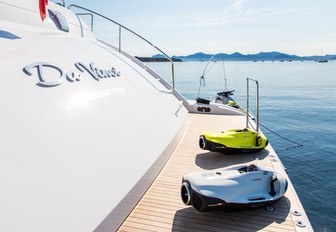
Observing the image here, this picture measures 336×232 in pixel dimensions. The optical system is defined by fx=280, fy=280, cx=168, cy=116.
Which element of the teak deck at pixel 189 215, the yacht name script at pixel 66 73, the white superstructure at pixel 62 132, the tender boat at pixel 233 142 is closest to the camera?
the white superstructure at pixel 62 132

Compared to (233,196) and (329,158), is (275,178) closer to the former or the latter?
(233,196)

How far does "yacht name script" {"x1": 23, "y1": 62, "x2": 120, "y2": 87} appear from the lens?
4.62 meters

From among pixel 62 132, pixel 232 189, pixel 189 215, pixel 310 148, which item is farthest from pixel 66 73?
pixel 310 148

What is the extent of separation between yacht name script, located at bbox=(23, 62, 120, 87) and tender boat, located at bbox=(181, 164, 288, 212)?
2866mm

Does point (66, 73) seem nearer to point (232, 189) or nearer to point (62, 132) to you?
point (62, 132)

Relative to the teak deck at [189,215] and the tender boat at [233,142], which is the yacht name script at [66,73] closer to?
the teak deck at [189,215]

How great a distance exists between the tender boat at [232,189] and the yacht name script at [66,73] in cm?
287

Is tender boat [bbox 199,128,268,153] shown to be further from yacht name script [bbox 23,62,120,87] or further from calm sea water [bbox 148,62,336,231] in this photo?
calm sea water [bbox 148,62,336,231]

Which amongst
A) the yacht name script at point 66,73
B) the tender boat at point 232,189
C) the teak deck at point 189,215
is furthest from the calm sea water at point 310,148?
the yacht name script at point 66,73

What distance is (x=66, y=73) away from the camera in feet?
17.8

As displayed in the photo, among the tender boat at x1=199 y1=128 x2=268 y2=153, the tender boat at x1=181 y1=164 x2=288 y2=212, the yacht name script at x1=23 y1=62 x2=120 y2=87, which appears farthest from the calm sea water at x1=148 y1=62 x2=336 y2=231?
the yacht name script at x1=23 y1=62 x2=120 y2=87

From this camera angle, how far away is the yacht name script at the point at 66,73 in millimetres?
4625

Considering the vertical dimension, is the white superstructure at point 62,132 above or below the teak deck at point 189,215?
above

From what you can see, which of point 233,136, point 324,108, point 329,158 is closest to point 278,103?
point 324,108
